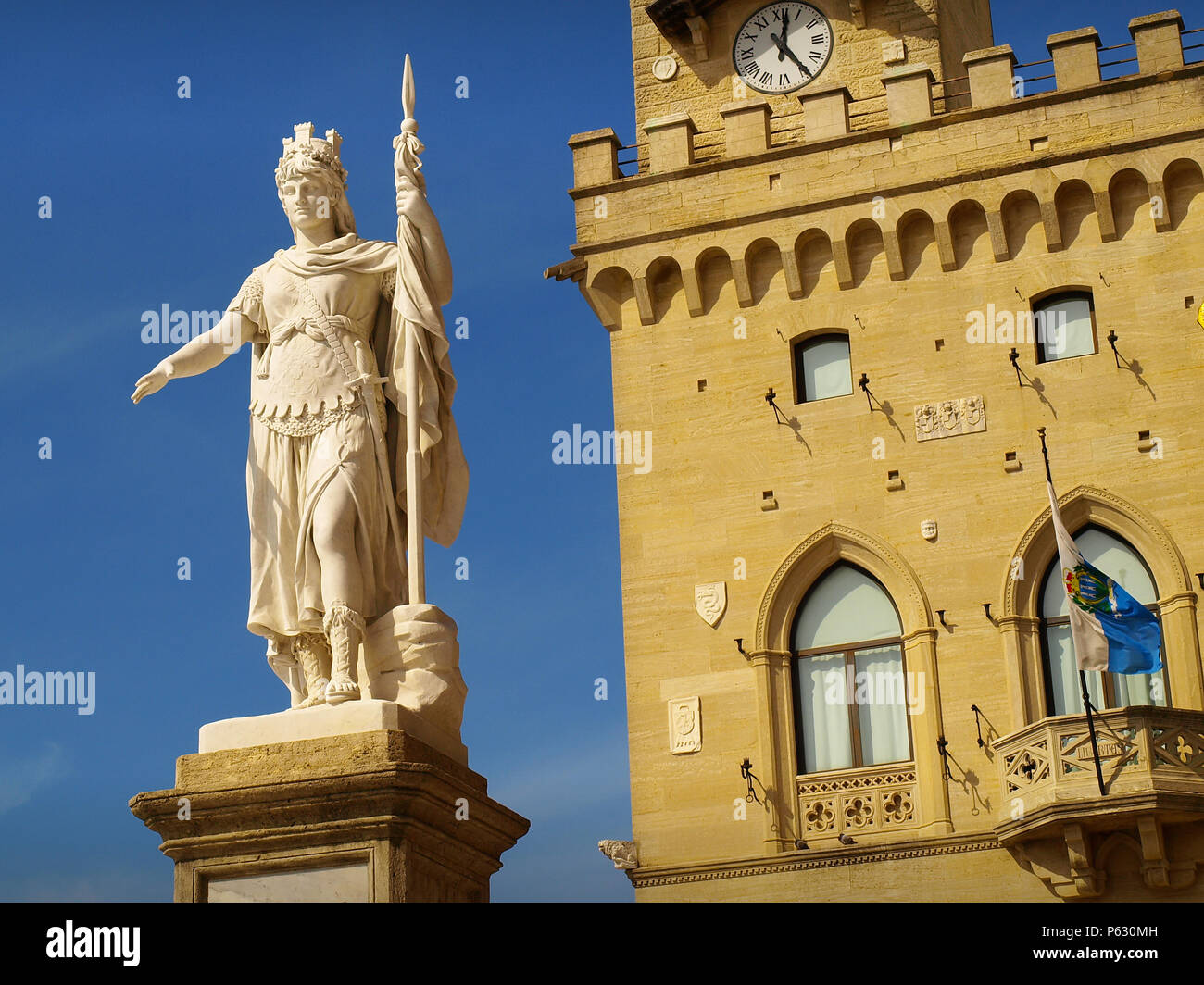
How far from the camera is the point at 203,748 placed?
8562 millimetres

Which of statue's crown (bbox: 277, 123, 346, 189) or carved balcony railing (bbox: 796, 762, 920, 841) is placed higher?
statue's crown (bbox: 277, 123, 346, 189)

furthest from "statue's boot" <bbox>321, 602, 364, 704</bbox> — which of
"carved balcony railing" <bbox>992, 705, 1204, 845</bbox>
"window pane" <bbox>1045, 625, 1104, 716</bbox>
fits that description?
"window pane" <bbox>1045, 625, 1104, 716</bbox>

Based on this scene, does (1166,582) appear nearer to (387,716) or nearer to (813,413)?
(813,413)

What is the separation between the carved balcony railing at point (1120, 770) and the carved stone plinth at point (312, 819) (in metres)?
16.2

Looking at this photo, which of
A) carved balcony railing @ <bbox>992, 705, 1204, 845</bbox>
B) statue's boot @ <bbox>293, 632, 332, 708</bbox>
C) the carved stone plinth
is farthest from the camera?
carved balcony railing @ <bbox>992, 705, 1204, 845</bbox>

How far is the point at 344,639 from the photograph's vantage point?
8789 millimetres

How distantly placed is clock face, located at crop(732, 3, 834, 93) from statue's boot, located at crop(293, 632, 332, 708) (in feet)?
72.5

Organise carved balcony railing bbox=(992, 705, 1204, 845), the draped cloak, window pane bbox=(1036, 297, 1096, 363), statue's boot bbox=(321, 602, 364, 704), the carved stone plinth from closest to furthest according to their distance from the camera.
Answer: the carved stone plinth < statue's boot bbox=(321, 602, 364, 704) < the draped cloak < carved balcony railing bbox=(992, 705, 1204, 845) < window pane bbox=(1036, 297, 1096, 363)

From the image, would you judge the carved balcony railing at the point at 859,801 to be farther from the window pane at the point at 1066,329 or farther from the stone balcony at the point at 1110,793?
the window pane at the point at 1066,329

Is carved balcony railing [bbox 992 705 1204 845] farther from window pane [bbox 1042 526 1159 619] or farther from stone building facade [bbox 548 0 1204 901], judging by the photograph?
window pane [bbox 1042 526 1159 619]

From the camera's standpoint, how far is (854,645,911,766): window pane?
85.0 ft

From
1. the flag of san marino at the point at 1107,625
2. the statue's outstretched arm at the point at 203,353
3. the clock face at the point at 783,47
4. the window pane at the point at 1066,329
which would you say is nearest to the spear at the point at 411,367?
the statue's outstretched arm at the point at 203,353
